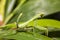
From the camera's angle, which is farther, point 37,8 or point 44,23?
point 37,8

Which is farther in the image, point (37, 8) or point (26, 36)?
point (37, 8)

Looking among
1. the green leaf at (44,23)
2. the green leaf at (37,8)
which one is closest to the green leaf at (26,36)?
the green leaf at (44,23)

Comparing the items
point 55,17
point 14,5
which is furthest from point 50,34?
point 14,5

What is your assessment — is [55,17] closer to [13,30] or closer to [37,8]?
[37,8]

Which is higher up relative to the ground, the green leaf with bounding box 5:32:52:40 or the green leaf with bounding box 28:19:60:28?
the green leaf with bounding box 28:19:60:28

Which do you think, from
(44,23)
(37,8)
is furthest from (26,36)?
(37,8)

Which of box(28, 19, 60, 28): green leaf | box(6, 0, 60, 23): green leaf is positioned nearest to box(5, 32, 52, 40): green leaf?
box(28, 19, 60, 28): green leaf

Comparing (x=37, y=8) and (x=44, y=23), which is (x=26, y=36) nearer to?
(x=44, y=23)

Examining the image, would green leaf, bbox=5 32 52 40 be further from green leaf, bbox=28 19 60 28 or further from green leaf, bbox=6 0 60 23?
green leaf, bbox=6 0 60 23

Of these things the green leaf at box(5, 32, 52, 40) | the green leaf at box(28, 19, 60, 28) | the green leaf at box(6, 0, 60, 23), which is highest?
the green leaf at box(6, 0, 60, 23)
